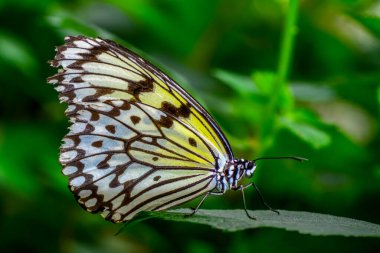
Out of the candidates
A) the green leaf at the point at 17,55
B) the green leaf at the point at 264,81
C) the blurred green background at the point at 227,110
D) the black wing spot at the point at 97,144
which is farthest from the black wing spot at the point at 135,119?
the green leaf at the point at 17,55

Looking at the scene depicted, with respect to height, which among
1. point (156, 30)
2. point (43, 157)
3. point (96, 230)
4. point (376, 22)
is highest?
point (156, 30)

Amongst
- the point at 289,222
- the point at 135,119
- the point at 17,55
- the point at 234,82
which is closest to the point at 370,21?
the point at 234,82

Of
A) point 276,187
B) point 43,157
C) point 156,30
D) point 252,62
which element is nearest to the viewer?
point 276,187

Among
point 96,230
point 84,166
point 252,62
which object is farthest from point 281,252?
point 252,62

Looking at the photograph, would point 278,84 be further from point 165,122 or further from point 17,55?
point 17,55

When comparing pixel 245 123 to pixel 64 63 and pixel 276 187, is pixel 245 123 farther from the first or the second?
pixel 64 63

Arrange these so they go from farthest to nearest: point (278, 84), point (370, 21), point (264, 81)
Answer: point (264, 81) → point (278, 84) → point (370, 21)

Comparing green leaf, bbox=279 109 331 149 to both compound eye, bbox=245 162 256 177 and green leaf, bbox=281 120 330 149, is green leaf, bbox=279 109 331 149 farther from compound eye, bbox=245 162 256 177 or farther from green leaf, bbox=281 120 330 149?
compound eye, bbox=245 162 256 177
